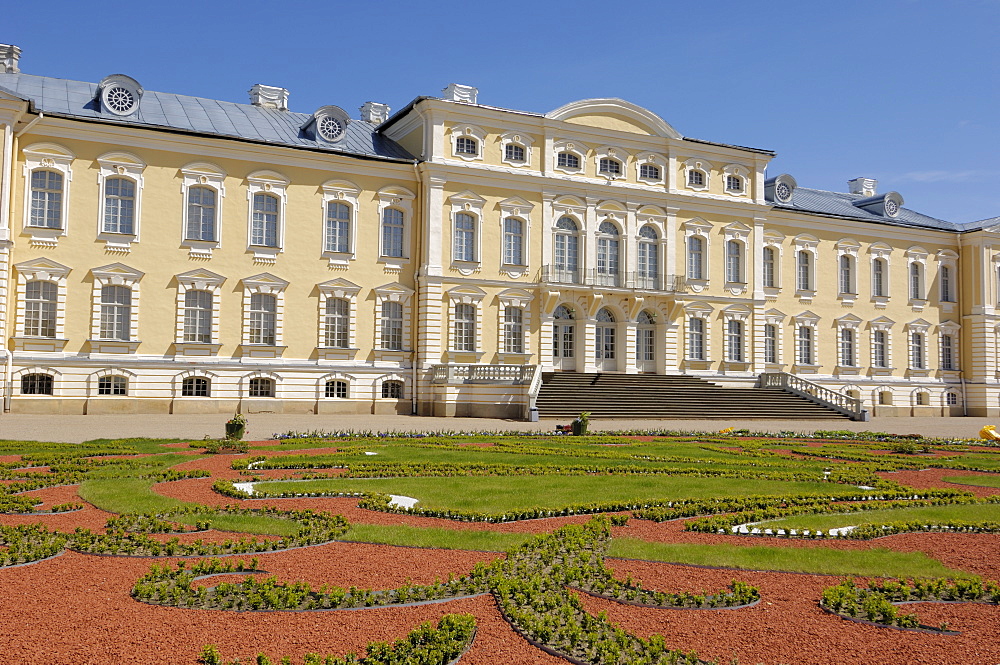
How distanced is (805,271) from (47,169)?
114 feet

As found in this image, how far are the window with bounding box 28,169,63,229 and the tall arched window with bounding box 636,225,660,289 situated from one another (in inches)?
942

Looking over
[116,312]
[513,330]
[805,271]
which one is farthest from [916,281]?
[116,312]

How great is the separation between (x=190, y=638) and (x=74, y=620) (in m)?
0.90

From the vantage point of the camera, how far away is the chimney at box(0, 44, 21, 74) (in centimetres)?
3391

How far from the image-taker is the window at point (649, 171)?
40.4 m

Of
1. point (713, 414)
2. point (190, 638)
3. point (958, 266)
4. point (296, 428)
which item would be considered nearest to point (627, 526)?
point (190, 638)

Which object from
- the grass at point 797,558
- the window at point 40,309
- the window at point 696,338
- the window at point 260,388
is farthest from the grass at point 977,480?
the window at point 40,309

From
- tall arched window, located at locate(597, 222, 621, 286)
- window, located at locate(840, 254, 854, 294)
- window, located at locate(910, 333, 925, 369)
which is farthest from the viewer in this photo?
window, located at locate(910, 333, 925, 369)

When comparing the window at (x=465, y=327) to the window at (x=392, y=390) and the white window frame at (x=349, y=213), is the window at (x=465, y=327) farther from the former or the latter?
the white window frame at (x=349, y=213)

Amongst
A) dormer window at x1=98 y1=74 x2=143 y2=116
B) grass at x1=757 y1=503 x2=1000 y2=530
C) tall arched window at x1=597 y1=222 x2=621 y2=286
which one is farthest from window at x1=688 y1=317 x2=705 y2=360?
grass at x1=757 y1=503 x2=1000 y2=530

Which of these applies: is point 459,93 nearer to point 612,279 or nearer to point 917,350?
point 612,279

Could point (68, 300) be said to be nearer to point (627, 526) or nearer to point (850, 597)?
point (627, 526)

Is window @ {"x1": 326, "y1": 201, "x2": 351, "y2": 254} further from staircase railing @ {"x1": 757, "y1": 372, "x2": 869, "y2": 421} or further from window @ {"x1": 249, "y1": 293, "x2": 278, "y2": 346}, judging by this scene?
staircase railing @ {"x1": 757, "y1": 372, "x2": 869, "y2": 421}

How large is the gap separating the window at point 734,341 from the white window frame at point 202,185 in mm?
23667
